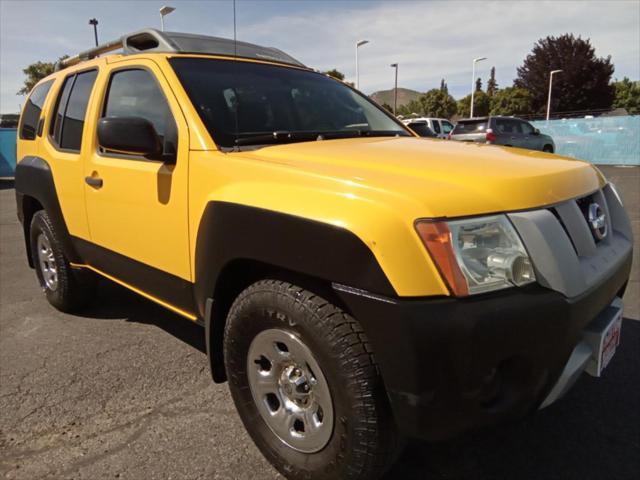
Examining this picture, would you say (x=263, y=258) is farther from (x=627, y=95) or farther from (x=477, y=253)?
(x=627, y=95)

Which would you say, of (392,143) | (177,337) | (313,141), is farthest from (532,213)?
(177,337)

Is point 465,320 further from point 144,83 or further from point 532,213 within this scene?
point 144,83

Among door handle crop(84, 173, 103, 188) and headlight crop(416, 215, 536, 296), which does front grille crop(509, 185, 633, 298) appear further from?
door handle crop(84, 173, 103, 188)

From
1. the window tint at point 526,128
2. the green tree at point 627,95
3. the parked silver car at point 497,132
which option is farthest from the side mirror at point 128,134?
the green tree at point 627,95

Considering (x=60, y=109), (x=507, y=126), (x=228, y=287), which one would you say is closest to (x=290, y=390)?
(x=228, y=287)

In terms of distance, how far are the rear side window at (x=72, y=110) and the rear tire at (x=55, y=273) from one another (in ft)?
2.16

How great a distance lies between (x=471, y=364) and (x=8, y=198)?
1373 cm

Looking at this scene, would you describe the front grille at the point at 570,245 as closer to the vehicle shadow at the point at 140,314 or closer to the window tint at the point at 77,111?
the vehicle shadow at the point at 140,314

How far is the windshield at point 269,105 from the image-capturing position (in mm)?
2439

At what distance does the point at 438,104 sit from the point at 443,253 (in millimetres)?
54083

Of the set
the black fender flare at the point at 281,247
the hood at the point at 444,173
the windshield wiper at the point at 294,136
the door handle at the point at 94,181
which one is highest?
the windshield wiper at the point at 294,136

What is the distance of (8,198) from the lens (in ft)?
40.3

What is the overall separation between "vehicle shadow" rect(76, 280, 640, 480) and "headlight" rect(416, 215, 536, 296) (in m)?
1.02

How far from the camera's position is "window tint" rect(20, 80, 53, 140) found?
157 inches
